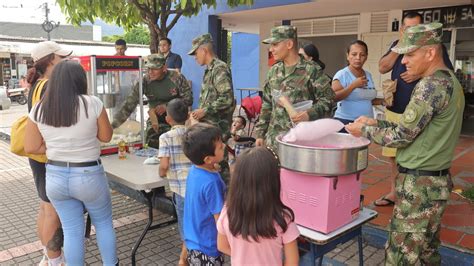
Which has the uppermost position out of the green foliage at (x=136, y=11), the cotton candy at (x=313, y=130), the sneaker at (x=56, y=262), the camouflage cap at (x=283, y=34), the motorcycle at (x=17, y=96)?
the green foliage at (x=136, y=11)

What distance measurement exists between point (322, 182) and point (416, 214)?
1.92 feet

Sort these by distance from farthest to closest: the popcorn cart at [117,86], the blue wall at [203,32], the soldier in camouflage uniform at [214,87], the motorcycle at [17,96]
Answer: the motorcycle at [17,96]
the blue wall at [203,32]
the popcorn cart at [117,86]
the soldier in camouflage uniform at [214,87]

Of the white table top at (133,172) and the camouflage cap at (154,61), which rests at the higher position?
the camouflage cap at (154,61)

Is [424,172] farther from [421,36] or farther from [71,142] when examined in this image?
[71,142]

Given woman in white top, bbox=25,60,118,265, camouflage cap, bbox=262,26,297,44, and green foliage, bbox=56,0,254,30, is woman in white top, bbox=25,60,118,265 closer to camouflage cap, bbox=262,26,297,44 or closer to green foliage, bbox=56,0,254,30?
camouflage cap, bbox=262,26,297,44

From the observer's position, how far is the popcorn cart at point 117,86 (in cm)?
380

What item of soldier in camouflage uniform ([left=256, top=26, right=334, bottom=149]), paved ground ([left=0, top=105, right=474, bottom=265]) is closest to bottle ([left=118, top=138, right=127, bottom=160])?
paved ground ([left=0, top=105, right=474, bottom=265])

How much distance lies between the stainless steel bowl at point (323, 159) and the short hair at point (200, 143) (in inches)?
14.1

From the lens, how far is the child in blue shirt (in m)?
2.02

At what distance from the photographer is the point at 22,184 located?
5449 millimetres

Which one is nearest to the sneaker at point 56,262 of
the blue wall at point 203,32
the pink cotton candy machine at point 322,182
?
the pink cotton candy machine at point 322,182

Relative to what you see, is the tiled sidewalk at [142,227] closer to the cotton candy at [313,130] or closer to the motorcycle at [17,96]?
the cotton candy at [313,130]

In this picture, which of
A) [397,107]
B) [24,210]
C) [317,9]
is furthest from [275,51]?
[317,9]

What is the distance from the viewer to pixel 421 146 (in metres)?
2.04
